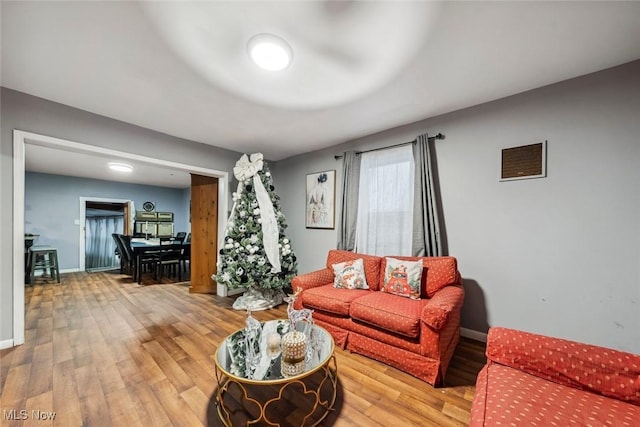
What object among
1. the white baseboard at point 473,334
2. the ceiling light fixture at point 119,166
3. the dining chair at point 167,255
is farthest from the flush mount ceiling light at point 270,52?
the dining chair at point 167,255

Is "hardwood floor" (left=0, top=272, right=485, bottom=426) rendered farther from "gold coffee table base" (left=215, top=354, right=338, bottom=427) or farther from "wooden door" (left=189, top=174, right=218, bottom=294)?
"wooden door" (left=189, top=174, right=218, bottom=294)

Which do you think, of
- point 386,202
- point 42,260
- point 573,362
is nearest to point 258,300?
point 386,202

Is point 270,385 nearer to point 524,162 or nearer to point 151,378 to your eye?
point 151,378

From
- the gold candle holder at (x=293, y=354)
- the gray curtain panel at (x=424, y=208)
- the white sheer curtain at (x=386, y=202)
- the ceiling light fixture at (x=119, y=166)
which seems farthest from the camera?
the ceiling light fixture at (x=119, y=166)

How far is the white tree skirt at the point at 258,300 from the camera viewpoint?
10.5 ft

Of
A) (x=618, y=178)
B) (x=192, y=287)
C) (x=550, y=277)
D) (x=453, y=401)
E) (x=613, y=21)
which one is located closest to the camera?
(x=613, y=21)

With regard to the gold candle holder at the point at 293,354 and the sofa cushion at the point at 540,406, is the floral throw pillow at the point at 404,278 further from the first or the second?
the gold candle holder at the point at 293,354

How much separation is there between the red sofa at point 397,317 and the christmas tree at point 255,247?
0.78m

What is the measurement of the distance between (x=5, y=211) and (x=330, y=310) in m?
3.02

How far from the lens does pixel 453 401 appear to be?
5.09ft

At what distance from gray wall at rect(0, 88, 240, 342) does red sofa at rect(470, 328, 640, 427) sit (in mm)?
3588

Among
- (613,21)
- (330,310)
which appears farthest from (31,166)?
(613,21)

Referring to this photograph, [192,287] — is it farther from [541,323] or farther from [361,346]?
[541,323]

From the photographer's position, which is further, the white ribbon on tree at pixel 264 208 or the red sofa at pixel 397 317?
the white ribbon on tree at pixel 264 208
